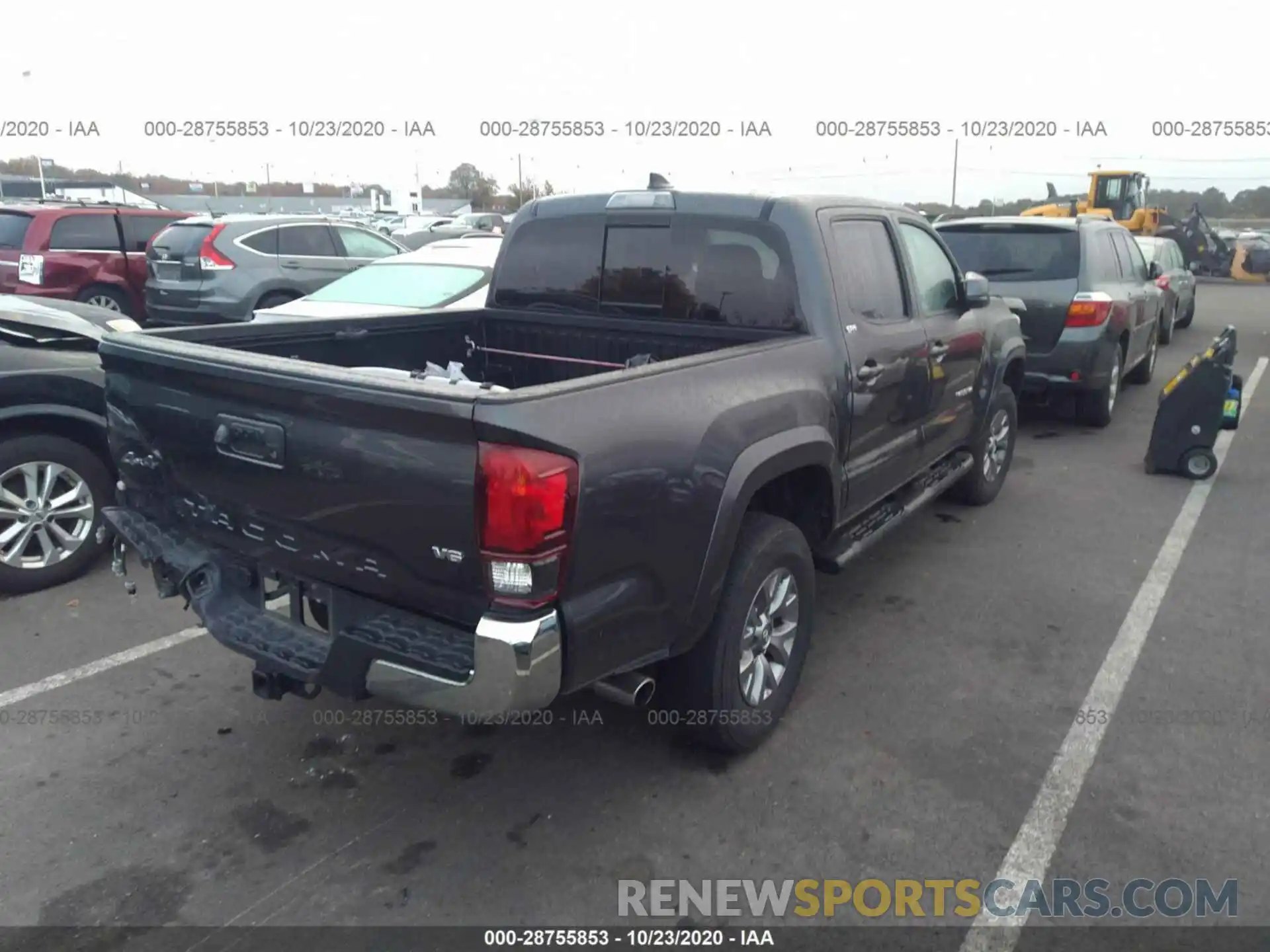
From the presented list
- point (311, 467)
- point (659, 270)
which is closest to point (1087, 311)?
point (659, 270)

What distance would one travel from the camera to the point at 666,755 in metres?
3.68

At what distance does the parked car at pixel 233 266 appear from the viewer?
445 inches

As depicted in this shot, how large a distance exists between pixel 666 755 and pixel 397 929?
1215 mm

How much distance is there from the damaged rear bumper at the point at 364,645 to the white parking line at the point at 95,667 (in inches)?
42.4

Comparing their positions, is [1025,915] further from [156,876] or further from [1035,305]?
[1035,305]

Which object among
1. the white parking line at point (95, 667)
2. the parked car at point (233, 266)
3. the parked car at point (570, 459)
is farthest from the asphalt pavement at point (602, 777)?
the parked car at point (233, 266)

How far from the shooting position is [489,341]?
4816 mm

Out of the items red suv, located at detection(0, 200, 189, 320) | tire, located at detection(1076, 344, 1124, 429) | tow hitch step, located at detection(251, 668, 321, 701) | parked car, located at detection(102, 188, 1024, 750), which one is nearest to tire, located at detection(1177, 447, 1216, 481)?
tire, located at detection(1076, 344, 1124, 429)

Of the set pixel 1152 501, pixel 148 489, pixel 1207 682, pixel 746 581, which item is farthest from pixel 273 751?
pixel 1152 501

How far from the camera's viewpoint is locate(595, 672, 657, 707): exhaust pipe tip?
121 inches

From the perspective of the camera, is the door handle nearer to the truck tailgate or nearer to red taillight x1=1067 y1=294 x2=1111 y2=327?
the truck tailgate

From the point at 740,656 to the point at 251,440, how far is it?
176cm

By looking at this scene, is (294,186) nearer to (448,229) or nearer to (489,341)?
(448,229)

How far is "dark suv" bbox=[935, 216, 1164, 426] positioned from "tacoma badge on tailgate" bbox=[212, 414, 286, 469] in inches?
274
